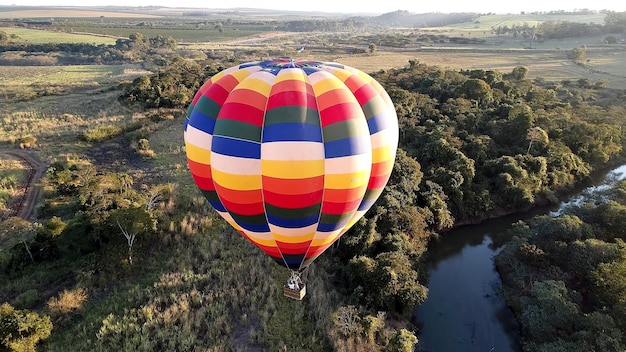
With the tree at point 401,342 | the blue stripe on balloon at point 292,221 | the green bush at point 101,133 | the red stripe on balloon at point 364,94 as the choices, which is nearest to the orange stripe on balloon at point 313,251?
the blue stripe on balloon at point 292,221

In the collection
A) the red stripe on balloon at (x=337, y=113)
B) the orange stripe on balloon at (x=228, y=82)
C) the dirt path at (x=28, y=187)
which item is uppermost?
the orange stripe on balloon at (x=228, y=82)

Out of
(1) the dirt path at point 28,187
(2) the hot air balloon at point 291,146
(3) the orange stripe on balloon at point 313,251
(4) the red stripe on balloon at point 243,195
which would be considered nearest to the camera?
(2) the hot air balloon at point 291,146

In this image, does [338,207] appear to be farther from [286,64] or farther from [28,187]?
[28,187]

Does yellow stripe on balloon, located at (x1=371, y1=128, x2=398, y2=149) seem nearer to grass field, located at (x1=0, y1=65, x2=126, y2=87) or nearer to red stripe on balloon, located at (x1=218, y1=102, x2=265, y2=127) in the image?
red stripe on balloon, located at (x1=218, y1=102, x2=265, y2=127)

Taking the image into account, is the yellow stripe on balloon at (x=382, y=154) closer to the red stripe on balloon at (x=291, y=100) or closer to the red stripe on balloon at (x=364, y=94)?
the red stripe on balloon at (x=364, y=94)

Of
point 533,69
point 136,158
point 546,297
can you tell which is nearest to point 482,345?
point 546,297

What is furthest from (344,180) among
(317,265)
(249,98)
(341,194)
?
(317,265)

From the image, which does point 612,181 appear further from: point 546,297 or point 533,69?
point 533,69
